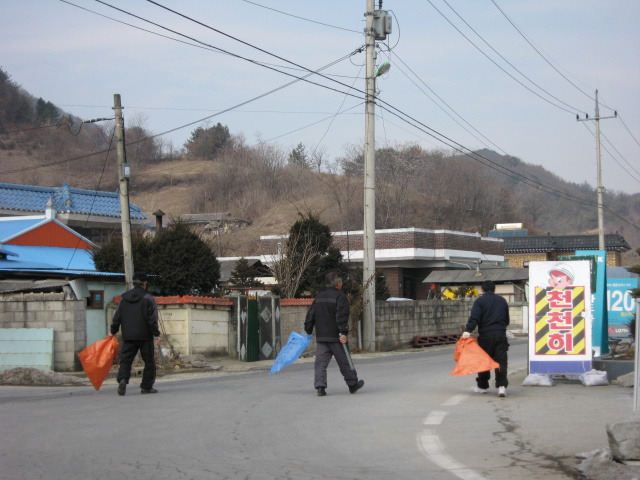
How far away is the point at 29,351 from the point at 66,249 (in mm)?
14975

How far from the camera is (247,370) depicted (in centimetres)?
1905

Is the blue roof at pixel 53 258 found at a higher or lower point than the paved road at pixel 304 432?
higher

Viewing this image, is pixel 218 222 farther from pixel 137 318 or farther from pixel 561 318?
pixel 561 318

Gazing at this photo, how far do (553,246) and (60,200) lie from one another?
4000 cm

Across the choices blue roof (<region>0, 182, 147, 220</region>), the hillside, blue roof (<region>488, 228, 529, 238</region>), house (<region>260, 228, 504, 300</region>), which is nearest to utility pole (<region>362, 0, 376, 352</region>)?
blue roof (<region>0, 182, 147, 220</region>)

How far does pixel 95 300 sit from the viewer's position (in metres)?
20.6

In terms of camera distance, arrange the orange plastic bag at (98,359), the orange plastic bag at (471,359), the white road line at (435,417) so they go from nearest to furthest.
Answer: the white road line at (435,417) < the orange plastic bag at (471,359) < the orange plastic bag at (98,359)

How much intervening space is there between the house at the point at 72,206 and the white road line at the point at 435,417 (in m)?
30.4

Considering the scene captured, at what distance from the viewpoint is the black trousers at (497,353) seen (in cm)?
1164

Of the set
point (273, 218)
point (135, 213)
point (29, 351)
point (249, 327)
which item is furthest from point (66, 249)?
point (273, 218)

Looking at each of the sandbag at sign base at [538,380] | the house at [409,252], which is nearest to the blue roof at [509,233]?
the house at [409,252]

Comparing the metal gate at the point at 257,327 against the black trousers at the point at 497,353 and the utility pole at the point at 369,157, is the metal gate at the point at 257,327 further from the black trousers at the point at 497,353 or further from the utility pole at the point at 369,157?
the black trousers at the point at 497,353

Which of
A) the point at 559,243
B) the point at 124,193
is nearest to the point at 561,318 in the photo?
the point at 124,193

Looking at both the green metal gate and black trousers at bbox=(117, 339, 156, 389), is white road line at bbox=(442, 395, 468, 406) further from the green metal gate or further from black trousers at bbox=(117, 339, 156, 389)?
the green metal gate
